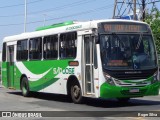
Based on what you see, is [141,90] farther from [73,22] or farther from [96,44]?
[73,22]

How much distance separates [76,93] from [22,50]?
232 inches

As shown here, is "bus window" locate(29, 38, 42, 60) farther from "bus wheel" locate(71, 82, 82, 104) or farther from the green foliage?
the green foliage

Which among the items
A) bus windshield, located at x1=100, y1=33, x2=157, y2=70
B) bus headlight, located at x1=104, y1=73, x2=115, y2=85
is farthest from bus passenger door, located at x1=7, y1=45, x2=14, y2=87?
bus headlight, located at x1=104, y1=73, x2=115, y2=85

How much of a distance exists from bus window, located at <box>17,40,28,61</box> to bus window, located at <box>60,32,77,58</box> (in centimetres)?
390

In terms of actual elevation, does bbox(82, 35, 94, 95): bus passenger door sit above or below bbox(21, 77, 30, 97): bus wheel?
above

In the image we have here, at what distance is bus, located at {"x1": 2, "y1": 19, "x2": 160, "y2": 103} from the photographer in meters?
15.5

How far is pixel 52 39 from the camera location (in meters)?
19.0

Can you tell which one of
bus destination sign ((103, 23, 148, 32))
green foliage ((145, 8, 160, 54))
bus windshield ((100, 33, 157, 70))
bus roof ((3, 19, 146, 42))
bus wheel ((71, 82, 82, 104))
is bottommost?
bus wheel ((71, 82, 82, 104))

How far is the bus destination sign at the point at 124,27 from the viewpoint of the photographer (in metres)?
16.0

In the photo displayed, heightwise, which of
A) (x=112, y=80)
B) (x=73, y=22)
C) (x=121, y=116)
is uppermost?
(x=73, y=22)

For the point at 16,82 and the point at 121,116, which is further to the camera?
the point at 16,82

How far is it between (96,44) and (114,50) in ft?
2.15

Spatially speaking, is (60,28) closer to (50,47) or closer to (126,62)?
(50,47)

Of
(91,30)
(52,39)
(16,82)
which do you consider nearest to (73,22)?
(52,39)
